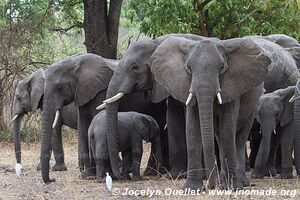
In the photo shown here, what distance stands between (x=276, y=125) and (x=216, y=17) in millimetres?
7275

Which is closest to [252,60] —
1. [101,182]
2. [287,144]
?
[287,144]

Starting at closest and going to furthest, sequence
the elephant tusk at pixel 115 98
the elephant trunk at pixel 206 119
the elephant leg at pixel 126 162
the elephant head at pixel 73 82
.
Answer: the elephant trunk at pixel 206 119
the elephant tusk at pixel 115 98
the elephant leg at pixel 126 162
the elephant head at pixel 73 82

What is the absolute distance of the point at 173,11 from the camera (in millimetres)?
18172

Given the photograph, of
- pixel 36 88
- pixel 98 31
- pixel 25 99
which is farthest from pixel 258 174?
pixel 98 31

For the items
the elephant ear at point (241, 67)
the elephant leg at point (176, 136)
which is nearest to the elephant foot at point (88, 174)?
the elephant leg at point (176, 136)

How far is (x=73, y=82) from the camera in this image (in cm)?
1299

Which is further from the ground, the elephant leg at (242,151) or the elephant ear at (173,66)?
the elephant ear at (173,66)

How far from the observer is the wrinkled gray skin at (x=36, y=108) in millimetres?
15125

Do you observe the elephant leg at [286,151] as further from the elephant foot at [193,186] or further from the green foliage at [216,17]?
the green foliage at [216,17]

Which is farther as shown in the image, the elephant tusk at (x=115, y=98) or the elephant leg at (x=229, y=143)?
the elephant tusk at (x=115, y=98)

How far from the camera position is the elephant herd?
33.7 feet

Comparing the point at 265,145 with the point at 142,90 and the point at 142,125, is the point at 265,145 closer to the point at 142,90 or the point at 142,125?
the point at 142,125

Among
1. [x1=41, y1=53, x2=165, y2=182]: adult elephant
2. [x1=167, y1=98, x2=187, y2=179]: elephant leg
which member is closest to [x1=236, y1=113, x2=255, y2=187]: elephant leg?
[x1=167, y1=98, x2=187, y2=179]: elephant leg

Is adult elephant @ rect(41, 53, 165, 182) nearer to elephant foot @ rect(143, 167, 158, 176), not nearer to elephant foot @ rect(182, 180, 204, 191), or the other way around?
elephant foot @ rect(143, 167, 158, 176)
